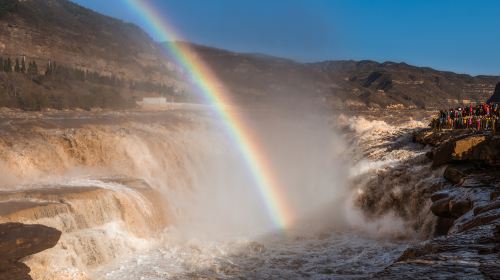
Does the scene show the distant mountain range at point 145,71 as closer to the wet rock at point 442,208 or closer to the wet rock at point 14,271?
the wet rock at point 14,271

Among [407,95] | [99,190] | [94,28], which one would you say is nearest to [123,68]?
[94,28]

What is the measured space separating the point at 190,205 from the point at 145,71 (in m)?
94.7

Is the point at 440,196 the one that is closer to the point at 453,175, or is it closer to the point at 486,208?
the point at 453,175

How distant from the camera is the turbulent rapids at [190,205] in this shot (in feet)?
42.9

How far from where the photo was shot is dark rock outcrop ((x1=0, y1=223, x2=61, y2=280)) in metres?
9.99

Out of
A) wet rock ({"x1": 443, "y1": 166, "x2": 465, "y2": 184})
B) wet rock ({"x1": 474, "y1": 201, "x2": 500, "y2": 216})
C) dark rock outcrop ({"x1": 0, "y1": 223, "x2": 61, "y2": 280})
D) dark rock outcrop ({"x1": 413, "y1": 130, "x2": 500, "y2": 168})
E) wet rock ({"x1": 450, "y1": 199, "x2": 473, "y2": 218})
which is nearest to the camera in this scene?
dark rock outcrop ({"x1": 0, "y1": 223, "x2": 61, "y2": 280})

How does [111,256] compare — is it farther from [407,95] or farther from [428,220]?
[407,95]

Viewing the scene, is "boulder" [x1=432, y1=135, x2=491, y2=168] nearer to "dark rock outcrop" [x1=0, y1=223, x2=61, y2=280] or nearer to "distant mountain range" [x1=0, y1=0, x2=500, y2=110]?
"dark rock outcrop" [x1=0, y1=223, x2=61, y2=280]

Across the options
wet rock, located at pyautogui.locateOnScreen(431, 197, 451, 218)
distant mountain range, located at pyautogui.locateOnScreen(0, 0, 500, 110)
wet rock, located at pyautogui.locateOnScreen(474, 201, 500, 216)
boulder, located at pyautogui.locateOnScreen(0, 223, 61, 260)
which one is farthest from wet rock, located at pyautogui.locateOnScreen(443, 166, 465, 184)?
distant mountain range, located at pyautogui.locateOnScreen(0, 0, 500, 110)

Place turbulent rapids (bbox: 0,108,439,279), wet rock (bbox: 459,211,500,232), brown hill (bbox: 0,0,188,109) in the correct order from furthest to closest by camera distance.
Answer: brown hill (bbox: 0,0,188,109)
turbulent rapids (bbox: 0,108,439,279)
wet rock (bbox: 459,211,500,232)

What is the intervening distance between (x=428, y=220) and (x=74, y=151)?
1417 centimetres

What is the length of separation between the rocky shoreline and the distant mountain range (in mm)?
41955

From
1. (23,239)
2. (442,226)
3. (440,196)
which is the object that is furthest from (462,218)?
(23,239)

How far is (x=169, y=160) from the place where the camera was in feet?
78.3
